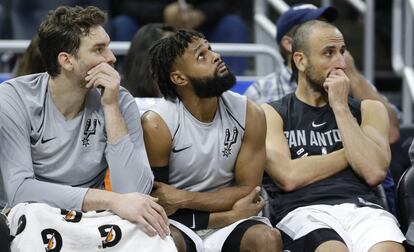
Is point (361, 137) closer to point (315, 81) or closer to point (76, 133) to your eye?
point (315, 81)

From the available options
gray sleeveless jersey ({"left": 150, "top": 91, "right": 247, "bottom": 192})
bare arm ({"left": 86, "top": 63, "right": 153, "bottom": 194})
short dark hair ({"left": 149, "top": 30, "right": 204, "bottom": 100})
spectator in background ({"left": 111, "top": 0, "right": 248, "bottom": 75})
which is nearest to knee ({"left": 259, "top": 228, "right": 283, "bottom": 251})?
gray sleeveless jersey ({"left": 150, "top": 91, "right": 247, "bottom": 192})

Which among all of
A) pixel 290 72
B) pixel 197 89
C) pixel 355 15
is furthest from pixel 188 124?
pixel 355 15

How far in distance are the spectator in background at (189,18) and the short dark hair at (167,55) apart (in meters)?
2.97

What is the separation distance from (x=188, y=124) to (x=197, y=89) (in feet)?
0.54

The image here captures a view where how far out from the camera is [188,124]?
4734 millimetres

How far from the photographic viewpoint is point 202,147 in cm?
470

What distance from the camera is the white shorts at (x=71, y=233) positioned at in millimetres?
4148

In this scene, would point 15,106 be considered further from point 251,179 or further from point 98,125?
point 251,179

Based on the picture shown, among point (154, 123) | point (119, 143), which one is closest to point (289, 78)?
point (154, 123)

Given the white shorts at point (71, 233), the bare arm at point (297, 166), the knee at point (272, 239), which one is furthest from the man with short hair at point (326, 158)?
the white shorts at point (71, 233)

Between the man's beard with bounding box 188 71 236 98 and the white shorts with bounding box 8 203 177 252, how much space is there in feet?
2.56

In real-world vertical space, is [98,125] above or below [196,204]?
above

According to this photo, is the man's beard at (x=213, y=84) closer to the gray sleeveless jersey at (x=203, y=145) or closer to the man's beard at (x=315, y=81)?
the gray sleeveless jersey at (x=203, y=145)

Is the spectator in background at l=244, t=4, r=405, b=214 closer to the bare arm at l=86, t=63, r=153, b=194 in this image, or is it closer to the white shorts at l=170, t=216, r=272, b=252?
the white shorts at l=170, t=216, r=272, b=252
